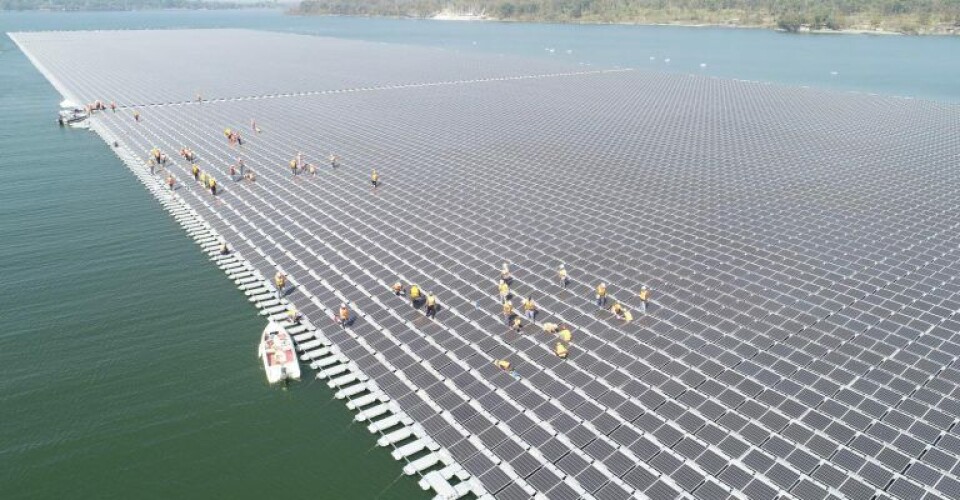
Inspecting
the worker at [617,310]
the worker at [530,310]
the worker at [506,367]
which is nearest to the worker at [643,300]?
the worker at [617,310]

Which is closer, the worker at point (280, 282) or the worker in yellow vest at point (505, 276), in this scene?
the worker at point (280, 282)

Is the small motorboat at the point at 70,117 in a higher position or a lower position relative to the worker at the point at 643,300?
higher


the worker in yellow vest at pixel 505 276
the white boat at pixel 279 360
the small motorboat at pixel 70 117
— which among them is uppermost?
the small motorboat at pixel 70 117

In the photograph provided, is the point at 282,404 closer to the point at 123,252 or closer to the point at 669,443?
the point at 669,443

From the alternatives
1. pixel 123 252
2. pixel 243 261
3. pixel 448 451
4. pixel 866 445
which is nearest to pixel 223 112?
pixel 123 252

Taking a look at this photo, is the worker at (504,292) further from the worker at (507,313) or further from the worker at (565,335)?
the worker at (565,335)

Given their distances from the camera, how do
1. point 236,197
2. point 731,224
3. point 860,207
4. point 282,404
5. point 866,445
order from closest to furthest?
point 866,445
point 282,404
point 731,224
point 860,207
point 236,197

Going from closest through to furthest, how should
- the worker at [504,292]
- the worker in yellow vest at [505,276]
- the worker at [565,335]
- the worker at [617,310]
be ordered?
the worker at [565,335] → the worker at [617,310] → the worker at [504,292] → the worker in yellow vest at [505,276]
